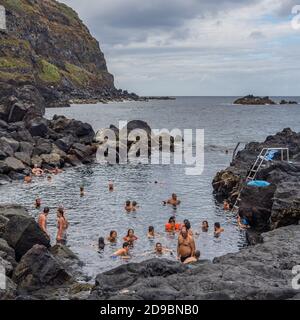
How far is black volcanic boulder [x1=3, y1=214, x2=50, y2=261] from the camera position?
2544 cm

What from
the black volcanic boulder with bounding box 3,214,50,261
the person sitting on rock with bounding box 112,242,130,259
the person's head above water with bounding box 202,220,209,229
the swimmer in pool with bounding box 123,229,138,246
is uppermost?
the black volcanic boulder with bounding box 3,214,50,261

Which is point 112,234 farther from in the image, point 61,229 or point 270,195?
point 270,195

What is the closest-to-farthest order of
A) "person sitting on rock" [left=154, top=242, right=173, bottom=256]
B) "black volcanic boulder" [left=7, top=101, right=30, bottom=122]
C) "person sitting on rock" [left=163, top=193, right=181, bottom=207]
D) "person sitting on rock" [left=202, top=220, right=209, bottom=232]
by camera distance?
1. "person sitting on rock" [left=154, top=242, right=173, bottom=256]
2. "person sitting on rock" [left=202, top=220, right=209, bottom=232]
3. "person sitting on rock" [left=163, top=193, right=181, bottom=207]
4. "black volcanic boulder" [left=7, top=101, right=30, bottom=122]

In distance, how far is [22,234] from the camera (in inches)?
1008

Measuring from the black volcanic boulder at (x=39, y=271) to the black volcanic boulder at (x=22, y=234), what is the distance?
2.79 metres

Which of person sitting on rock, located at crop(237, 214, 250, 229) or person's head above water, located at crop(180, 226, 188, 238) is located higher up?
person's head above water, located at crop(180, 226, 188, 238)

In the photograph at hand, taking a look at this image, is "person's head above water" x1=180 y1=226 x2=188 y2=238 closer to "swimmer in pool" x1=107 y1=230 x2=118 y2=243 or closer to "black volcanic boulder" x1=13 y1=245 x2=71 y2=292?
"black volcanic boulder" x1=13 y1=245 x2=71 y2=292

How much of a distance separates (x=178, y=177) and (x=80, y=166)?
1462cm

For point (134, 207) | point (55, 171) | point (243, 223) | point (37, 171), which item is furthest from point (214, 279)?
point (55, 171)

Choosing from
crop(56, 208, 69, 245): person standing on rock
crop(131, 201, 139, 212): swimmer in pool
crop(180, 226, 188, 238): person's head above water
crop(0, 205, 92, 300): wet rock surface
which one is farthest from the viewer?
crop(131, 201, 139, 212): swimmer in pool

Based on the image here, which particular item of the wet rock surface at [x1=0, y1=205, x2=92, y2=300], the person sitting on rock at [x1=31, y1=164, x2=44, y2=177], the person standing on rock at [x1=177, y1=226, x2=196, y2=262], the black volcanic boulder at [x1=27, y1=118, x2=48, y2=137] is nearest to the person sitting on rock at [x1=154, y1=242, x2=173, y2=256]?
the person standing on rock at [x1=177, y1=226, x2=196, y2=262]

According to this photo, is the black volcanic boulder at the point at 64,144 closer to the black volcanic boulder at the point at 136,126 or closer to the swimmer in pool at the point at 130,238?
the black volcanic boulder at the point at 136,126

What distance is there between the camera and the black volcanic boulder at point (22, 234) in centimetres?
2544

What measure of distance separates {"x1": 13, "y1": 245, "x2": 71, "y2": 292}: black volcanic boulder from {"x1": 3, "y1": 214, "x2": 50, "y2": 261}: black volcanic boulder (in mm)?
2792
